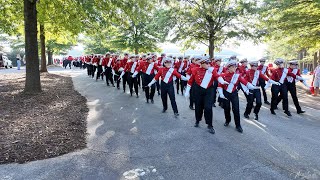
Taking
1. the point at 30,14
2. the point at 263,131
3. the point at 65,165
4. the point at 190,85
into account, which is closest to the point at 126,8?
the point at 30,14

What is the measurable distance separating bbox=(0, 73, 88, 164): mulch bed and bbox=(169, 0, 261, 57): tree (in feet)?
48.0

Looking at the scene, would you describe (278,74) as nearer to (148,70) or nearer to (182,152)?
(148,70)

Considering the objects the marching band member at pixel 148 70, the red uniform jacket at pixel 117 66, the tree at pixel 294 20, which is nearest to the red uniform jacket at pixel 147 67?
the marching band member at pixel 148 70

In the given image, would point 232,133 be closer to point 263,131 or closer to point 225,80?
point 263,131

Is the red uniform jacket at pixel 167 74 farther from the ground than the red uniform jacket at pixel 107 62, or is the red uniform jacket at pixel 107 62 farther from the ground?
the red uniform jacket at pixel 107 62

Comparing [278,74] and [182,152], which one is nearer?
[182,152]

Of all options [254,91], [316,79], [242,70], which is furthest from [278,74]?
[316,79]

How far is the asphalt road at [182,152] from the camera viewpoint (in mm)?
5035

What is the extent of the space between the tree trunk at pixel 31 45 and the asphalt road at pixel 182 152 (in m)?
4.47

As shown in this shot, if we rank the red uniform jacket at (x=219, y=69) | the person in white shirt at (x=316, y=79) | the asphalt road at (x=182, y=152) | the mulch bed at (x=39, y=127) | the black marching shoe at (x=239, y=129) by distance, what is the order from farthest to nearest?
1. the person in white shirt at (x=316, y=79)
2. the red uniform jacket at (x=219, y=69)
3. the black marching shoe at (x=239, y=129)
4. the mulch bed at (x=39, y=127)
5. the asphalt road at (x=182, y=152)

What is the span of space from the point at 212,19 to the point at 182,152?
1969 centimetres

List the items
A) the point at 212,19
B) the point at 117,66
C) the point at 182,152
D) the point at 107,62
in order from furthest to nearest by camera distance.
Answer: the point at 212,19
the point at 107,62
the point at 117,66
the point at 182,152

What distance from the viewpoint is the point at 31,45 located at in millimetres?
12305

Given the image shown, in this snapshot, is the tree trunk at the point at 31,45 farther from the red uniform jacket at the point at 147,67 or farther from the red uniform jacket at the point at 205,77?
the red uniform jacket at the point at 205,77
